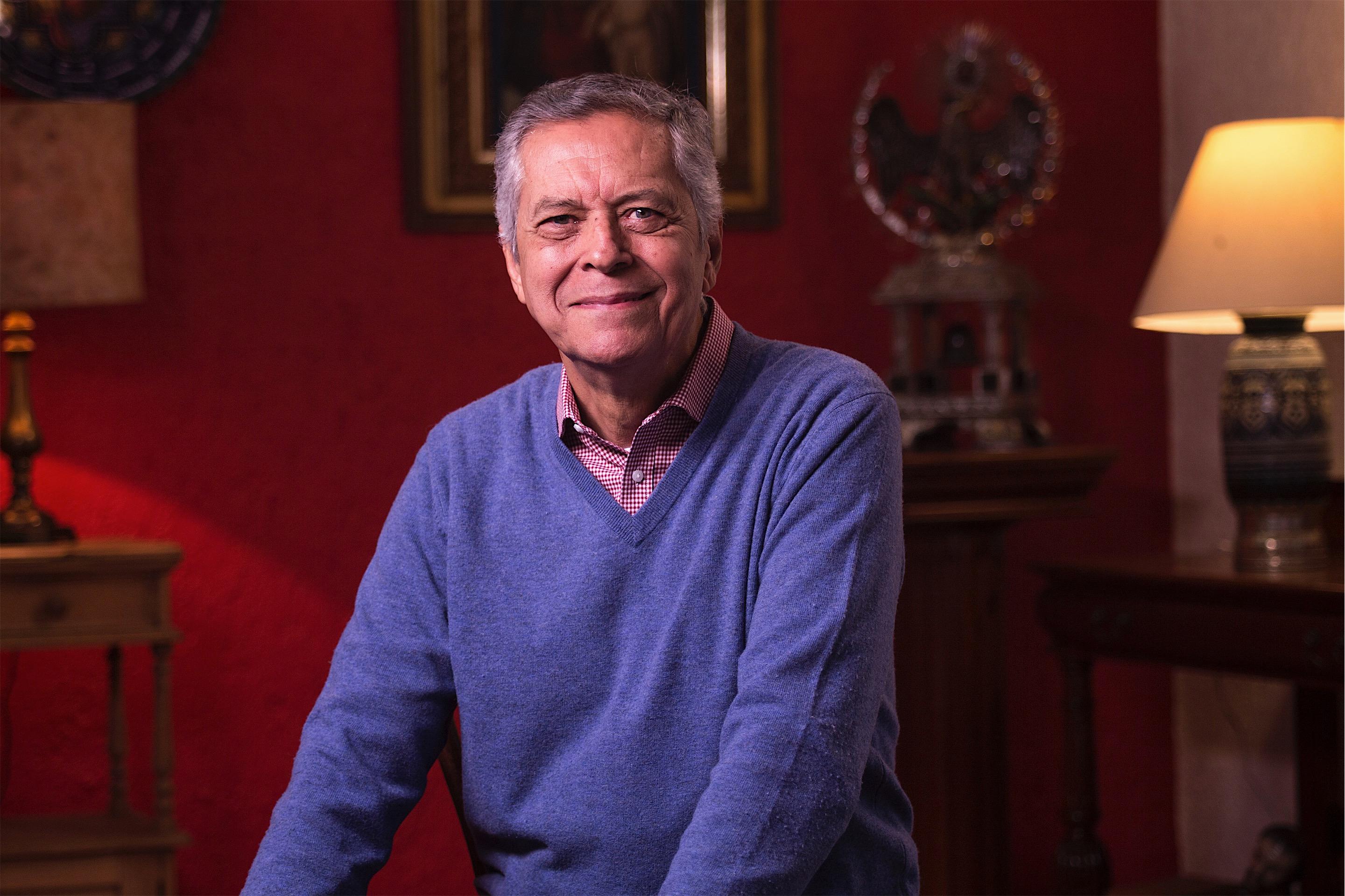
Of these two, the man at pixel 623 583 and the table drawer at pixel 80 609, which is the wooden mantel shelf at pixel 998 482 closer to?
the man at pixel 623 583

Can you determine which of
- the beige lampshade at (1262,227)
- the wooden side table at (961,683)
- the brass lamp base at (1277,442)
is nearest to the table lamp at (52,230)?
the wooden side table at (961,683)

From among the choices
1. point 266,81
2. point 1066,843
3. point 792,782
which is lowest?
Answer: point 1066,843

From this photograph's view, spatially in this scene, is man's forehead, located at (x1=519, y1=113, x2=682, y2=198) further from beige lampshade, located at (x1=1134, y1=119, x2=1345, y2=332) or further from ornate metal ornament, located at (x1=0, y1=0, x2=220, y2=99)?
ornate metal ornament, located at (x1=0, y1=0, x2=220, y2=99)

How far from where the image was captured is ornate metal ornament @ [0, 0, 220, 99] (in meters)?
2.69

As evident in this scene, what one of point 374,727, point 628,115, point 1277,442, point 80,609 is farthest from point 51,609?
point 1277,442

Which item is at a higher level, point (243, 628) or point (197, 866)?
point (243, 628)

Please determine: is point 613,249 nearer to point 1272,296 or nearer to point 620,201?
point 620,201

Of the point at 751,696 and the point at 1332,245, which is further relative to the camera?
the point at 1332,245

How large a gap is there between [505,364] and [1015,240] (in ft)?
4.06

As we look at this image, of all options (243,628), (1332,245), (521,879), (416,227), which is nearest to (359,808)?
(521,879)

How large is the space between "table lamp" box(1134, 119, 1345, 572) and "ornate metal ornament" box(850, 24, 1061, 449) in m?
0.38

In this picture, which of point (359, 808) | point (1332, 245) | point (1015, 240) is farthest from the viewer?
point (1015, 240)

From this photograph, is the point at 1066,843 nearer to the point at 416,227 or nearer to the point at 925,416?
the point at 925,416

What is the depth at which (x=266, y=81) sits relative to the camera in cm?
286
